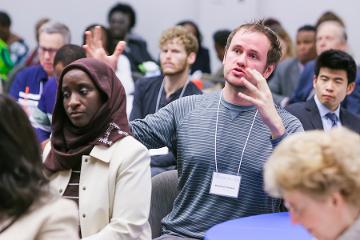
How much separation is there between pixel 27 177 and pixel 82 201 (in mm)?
1017

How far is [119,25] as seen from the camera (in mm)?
8961

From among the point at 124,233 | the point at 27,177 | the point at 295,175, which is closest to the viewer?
the point at 295,175

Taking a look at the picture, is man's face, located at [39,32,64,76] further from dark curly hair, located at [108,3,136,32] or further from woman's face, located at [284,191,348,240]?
woman's face, located at [284,191,348,240]

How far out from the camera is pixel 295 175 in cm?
205

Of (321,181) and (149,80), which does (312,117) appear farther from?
(321,181)

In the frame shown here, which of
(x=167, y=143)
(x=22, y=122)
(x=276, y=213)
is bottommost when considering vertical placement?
(x=276, y=213)

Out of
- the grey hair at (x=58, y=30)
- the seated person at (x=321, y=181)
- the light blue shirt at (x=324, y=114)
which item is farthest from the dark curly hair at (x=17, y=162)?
the grey hair at (x=58, y=30)

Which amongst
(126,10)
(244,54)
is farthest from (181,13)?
(244,54)

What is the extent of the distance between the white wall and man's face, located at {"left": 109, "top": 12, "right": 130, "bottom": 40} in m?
0.44

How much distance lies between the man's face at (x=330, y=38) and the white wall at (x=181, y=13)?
1.33 meters

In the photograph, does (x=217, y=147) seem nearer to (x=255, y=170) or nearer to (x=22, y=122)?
(x=255, y=170)

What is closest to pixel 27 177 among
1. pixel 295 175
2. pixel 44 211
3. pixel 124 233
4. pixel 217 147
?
pixel 44 211

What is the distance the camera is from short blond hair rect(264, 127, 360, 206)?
6.68ft

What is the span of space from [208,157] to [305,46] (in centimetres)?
433
